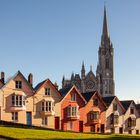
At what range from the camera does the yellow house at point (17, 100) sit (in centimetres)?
6184

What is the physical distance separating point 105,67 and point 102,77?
634 centimetres

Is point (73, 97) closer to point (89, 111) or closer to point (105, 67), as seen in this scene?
point (89, 111)

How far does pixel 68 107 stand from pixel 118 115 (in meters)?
14.7

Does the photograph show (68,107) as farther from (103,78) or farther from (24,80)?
(103,78)

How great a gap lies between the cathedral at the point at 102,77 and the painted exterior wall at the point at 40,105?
88449 mm

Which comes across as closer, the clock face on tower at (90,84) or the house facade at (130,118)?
the house facade at (130,118)

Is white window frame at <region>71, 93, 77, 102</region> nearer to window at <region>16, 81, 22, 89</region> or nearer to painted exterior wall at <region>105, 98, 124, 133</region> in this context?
painted exterior wall at <region>105, 98, 124, 133</region>

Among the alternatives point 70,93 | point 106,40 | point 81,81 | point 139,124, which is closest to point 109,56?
point 106,40

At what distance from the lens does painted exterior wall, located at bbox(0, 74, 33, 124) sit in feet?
202

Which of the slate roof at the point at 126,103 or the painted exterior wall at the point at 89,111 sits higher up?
the slate roof at the point at 126,103

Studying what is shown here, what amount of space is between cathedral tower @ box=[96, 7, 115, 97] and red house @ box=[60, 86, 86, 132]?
9169 cm

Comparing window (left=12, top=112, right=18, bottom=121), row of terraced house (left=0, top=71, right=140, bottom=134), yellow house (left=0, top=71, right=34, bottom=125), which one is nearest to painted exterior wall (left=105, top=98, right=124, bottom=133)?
row of terraced house (left=0, top=71, right=140, bottom=134)

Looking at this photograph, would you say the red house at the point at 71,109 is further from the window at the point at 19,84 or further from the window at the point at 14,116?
the window at the point at 14,116

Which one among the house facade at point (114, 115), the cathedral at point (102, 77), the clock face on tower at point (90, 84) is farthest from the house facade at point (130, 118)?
the clock face on tower at point (90, 84)
